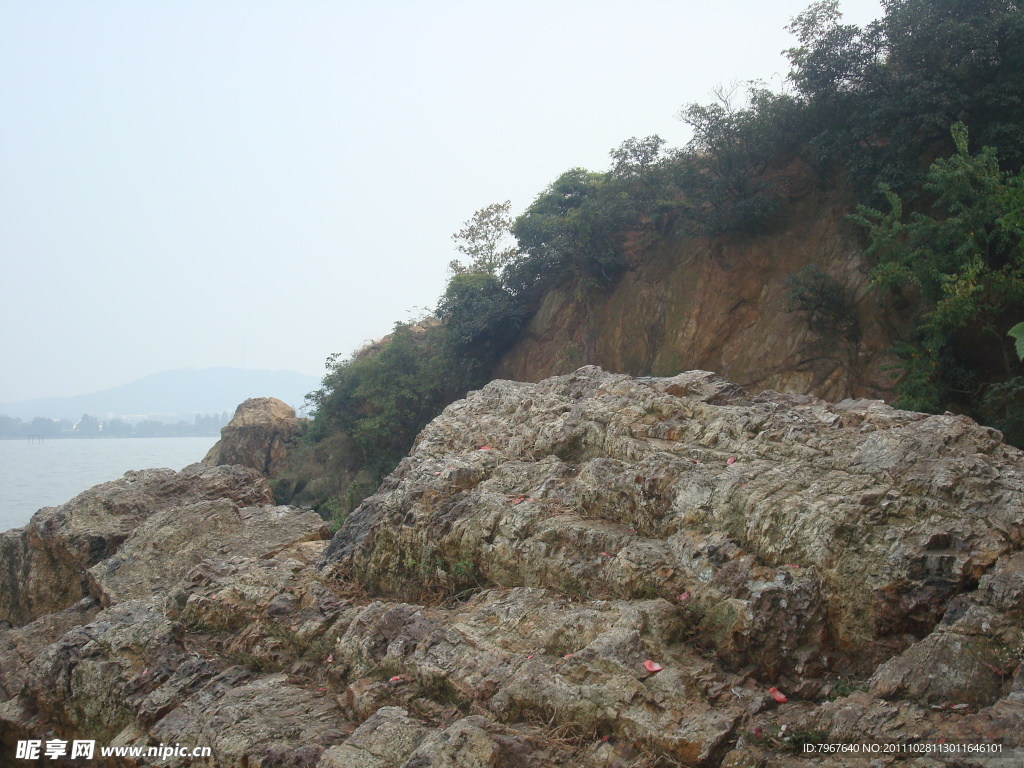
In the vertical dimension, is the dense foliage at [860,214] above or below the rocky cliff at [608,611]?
above

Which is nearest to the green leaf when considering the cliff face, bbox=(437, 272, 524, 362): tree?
the cliff face

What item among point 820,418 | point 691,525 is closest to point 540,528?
point 691,525

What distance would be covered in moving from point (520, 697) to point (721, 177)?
18.6 metres

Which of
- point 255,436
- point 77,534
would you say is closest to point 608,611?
point 77,534

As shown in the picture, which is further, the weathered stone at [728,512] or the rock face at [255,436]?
the rock face at [255,436]

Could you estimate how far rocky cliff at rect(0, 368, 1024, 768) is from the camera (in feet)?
13.9

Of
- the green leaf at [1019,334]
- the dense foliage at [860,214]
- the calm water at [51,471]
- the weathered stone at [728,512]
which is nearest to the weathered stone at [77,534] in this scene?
the calm water at [51,471]

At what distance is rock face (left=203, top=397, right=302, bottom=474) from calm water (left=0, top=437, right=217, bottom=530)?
4.95ft

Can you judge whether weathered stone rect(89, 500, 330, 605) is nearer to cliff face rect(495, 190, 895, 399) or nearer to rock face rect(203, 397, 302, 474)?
cliff face rect(495, 190, 895, 399)

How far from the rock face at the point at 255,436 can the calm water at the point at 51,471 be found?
151 centimetres

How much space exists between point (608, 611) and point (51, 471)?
2414 cm

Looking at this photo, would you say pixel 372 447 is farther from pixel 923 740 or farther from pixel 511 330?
pixel 923 740

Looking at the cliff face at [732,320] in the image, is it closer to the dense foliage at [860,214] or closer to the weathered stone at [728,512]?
the dense foliage at [860,214]

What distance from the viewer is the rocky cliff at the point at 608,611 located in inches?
167
